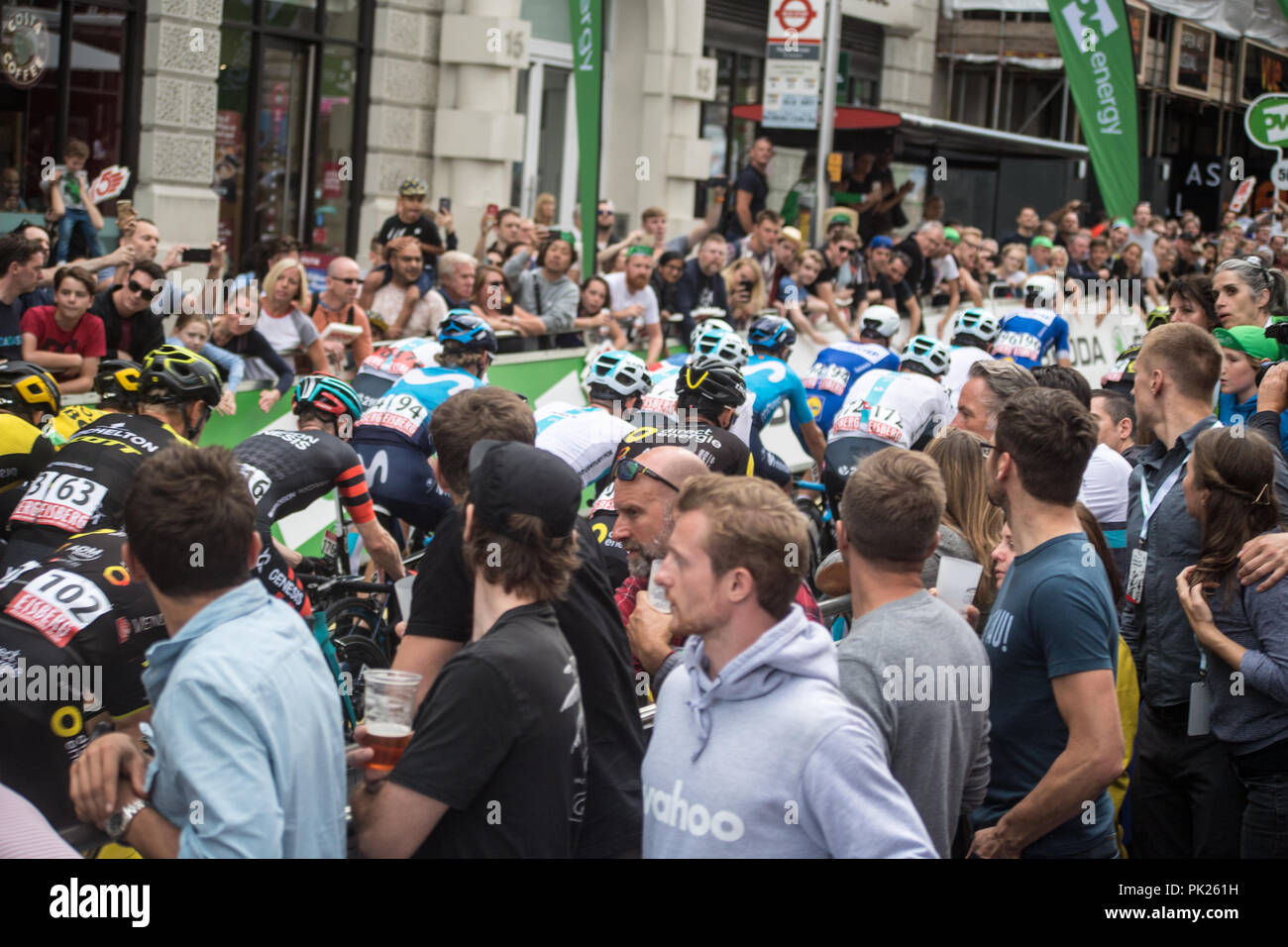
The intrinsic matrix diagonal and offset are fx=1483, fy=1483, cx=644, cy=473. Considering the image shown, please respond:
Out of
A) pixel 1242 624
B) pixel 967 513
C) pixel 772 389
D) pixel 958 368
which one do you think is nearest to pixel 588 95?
pixel 958 368

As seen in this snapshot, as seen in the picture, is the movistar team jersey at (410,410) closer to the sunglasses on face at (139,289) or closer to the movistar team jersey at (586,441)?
the movistar team jersey at (586,441)

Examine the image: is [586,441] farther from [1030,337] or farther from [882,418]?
[1030,337]

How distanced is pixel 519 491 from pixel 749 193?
15329 millimetres

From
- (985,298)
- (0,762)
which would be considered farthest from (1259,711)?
(985,298)

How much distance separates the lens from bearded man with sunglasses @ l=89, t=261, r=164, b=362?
9484mm

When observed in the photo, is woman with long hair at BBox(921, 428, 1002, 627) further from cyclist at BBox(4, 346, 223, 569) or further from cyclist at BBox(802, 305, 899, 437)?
cyclist at BBox(802, 305, 899, 437)

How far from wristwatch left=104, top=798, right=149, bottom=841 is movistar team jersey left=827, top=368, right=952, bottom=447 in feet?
22.1

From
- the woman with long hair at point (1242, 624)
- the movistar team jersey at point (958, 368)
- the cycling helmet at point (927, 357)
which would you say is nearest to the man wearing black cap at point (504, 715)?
the woman with long hair at point (1242, 624)

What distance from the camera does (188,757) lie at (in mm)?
2744

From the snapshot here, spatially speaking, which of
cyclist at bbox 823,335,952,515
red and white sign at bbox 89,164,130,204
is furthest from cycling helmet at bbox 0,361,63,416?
red and white sign at bbox 89,164,130,204

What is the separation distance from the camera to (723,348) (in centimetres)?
922

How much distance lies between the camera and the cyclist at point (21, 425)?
5.80 m

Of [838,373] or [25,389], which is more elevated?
[838,373]

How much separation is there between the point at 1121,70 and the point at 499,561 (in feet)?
57.8
